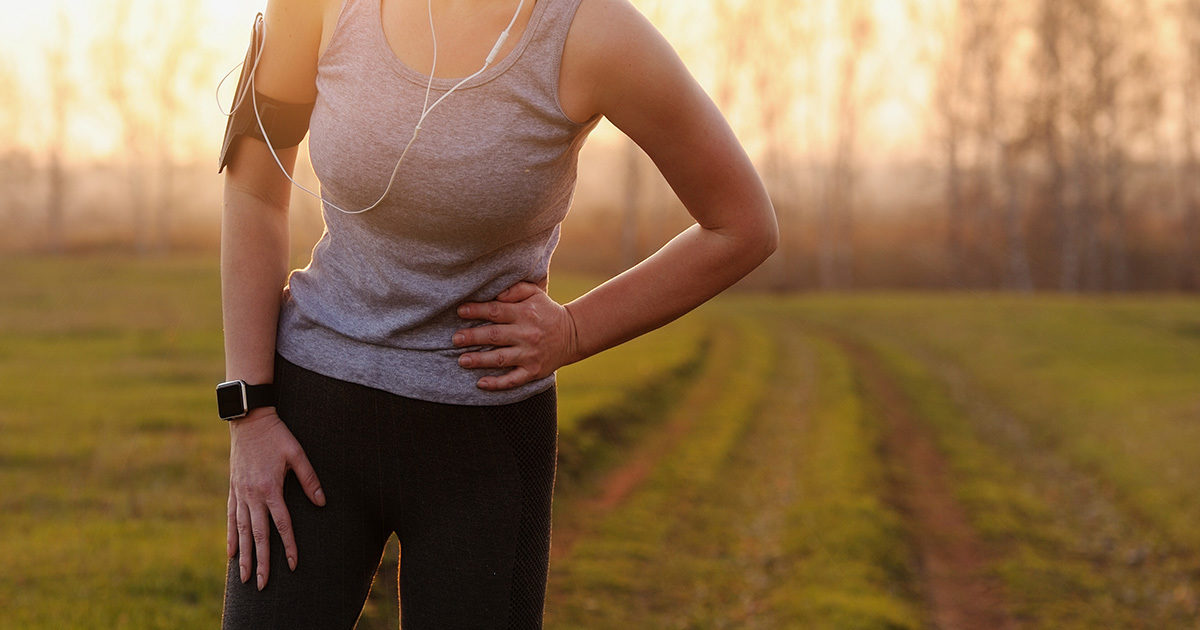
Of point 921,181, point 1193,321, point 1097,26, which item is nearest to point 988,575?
point 1193,321

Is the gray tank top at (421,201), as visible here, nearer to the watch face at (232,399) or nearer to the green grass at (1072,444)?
the watch face at (232,399)

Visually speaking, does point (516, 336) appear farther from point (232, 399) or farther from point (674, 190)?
point (232, 399)

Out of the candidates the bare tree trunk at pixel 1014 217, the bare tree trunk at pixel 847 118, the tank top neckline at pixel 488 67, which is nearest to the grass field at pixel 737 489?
the tank top neckline at pixel 488 67

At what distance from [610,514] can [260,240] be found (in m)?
6.99

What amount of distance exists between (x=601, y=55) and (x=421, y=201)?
0.35 m

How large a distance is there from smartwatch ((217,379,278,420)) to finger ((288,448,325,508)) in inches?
Result: 4.8

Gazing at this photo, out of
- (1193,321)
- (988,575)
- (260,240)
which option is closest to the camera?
(260,240)

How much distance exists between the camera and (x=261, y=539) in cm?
154

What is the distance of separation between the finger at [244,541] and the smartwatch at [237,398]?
151 millimetres

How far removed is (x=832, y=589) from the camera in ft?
22.5

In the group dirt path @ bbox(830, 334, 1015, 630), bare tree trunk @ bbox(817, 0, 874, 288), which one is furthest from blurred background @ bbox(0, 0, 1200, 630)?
bare tree trunk @ bbox(817, 0, 874, 288)

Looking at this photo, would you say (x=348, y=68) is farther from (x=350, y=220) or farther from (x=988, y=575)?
(x=988, y=575)

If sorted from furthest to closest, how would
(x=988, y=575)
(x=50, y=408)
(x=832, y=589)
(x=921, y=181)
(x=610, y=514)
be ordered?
(x=921, y=181)
(x=50, y=408)
(x=610, y=514)
(x=988, y=575)
(x=832, y=589)

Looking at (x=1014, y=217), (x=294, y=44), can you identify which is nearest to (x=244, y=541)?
(x=294, y=44)
